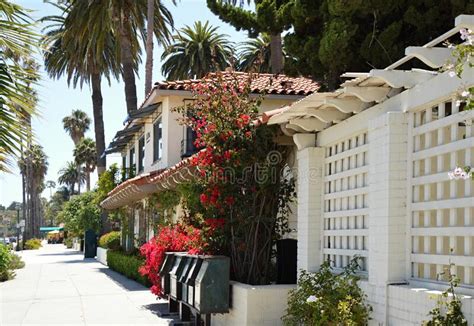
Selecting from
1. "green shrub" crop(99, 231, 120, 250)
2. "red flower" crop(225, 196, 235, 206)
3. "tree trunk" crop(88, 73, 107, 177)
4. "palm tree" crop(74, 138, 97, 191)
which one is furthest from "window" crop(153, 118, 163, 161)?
"palm tree" crop(74, 138, 97, 191)

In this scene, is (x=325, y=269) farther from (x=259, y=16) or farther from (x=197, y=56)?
(x=197, y=56)

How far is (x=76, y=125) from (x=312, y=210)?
83.2 metres

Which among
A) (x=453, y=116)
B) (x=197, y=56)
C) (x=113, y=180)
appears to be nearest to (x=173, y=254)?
(x=453, y=116)

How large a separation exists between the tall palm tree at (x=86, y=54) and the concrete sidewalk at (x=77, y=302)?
13920 millimetres

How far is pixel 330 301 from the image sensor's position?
7.41m

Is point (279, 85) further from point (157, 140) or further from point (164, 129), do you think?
point (157, 140)

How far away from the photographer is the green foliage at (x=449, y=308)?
214 inches

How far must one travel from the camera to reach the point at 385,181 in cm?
694

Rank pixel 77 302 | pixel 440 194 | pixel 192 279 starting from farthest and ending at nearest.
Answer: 1. pixel 77 302
2. pixel 192 279
3. pixel 440 194

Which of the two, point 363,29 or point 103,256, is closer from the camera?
point 363,29

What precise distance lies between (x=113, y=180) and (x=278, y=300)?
25.5 m

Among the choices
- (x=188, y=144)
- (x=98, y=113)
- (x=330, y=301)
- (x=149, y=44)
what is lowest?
(x=330, y=301)

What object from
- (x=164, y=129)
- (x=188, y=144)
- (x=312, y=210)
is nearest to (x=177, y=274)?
(x=312, y=210)

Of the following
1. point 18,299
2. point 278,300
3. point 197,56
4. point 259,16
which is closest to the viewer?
point 278,300
